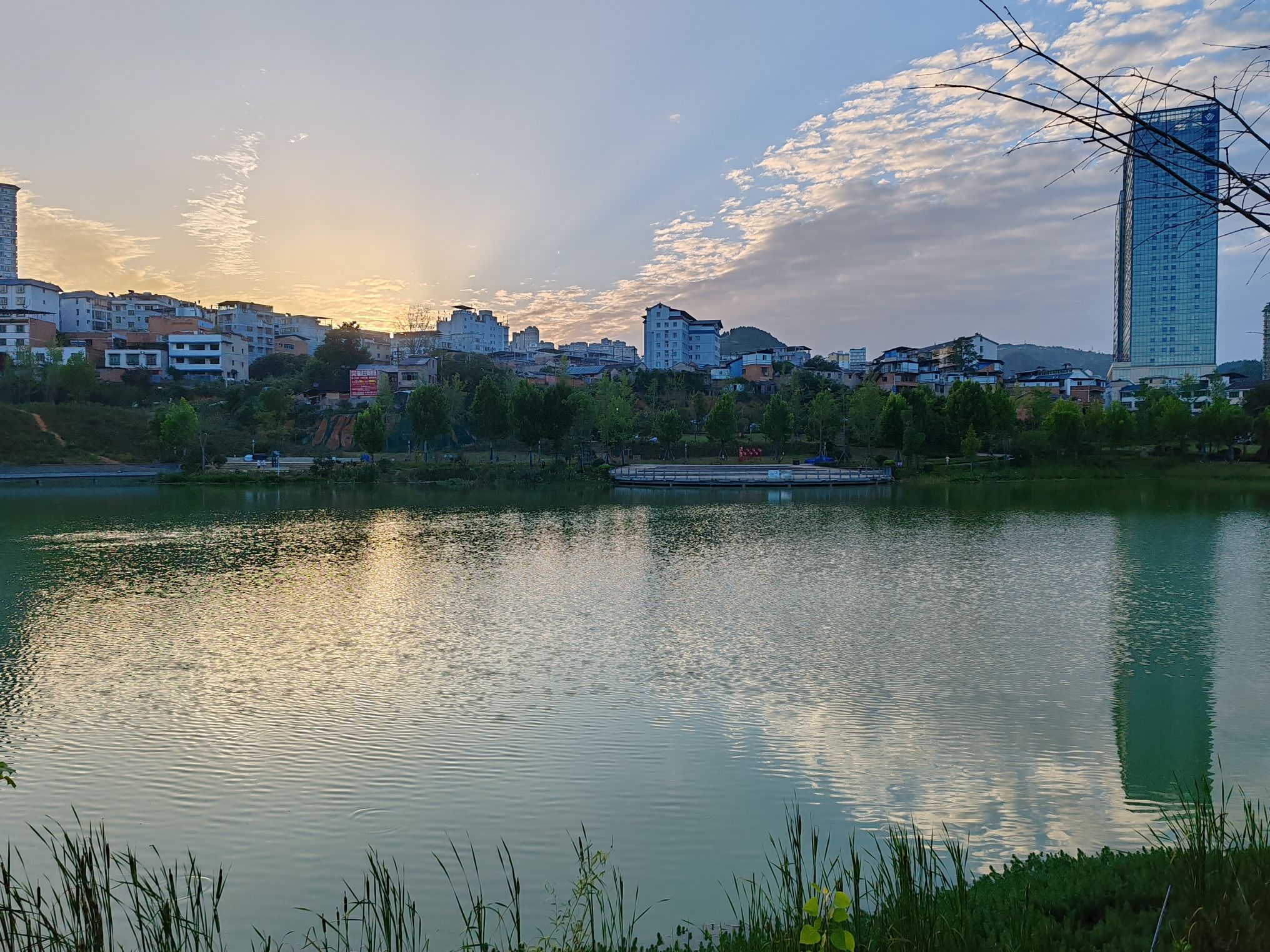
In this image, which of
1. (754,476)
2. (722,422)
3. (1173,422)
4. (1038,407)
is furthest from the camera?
(1038,407)

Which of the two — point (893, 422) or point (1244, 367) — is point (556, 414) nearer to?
point (893, 422)

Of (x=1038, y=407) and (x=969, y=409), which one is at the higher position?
(x=1038, y=407)

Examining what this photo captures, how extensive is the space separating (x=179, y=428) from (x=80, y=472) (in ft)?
24.3

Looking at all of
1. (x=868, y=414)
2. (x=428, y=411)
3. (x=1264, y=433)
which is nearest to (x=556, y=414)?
(x=428, y=411)

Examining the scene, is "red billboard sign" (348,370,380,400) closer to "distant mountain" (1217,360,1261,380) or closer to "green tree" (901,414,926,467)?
"green tree" (901,414,926,467)

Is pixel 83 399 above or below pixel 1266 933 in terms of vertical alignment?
above

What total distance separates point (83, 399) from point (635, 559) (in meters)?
72.7

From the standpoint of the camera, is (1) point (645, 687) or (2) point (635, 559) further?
(2) point (635, 559)

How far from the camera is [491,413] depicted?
69562 millimetres

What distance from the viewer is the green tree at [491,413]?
69.6 meters

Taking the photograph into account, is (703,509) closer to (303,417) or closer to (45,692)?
(45,692)

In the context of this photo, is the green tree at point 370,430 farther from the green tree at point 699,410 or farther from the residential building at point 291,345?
the residential building at point 291,345

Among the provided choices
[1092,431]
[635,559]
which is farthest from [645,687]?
[1092,431]

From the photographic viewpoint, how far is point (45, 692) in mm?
13125
